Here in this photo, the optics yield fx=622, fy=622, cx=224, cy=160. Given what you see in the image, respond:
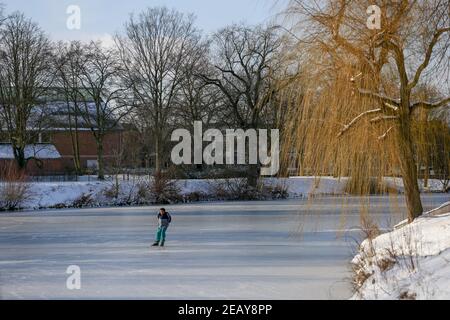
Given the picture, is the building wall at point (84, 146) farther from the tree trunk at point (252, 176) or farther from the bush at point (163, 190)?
the tree trunk at point (252, 176)

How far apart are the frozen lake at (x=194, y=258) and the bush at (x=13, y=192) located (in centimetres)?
988

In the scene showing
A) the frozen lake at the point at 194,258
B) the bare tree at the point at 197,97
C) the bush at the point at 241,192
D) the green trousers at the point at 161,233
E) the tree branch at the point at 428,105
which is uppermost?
the bare tree at the point at 197,97

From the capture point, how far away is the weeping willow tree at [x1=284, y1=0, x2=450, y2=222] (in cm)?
980

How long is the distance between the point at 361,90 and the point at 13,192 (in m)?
24.8

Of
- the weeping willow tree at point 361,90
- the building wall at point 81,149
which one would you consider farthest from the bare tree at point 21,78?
the weeping willow tree at point 361,90

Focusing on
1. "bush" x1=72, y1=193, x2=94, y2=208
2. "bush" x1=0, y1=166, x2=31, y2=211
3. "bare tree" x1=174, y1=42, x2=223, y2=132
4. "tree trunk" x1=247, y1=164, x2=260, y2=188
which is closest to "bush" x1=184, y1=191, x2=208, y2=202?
"tree trunk" x1=247, y1=164, x2=260, y2=188

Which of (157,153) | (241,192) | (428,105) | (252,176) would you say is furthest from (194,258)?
(157,153)

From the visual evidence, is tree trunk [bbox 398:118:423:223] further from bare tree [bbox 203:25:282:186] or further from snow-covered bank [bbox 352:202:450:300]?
bare tree [bbox 203:25:282:186]

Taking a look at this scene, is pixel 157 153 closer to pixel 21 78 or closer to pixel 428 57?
pixel 21 78

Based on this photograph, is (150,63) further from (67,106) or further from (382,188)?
(382,188)

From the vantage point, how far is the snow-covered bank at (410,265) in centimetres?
635

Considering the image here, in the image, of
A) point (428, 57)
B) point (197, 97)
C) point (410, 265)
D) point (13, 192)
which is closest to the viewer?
point (410, 265)

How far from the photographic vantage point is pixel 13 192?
31.0 metres
